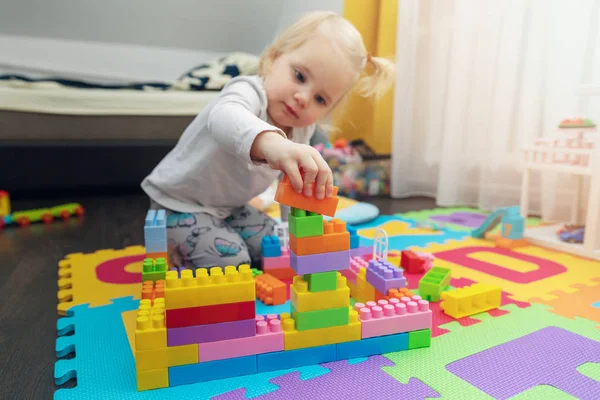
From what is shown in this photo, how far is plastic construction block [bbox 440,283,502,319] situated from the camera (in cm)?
78

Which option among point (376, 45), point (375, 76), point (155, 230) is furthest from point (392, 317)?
point (376, 45)

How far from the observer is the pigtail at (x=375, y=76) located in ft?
3.48

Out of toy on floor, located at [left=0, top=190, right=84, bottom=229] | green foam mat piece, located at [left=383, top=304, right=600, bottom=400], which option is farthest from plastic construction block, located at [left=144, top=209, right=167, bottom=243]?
toy on floor, located at [left=0, top=190, right=84, bottom=229]

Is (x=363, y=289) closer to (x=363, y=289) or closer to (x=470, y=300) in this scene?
(x=363, y=289)

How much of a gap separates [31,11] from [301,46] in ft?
6.67

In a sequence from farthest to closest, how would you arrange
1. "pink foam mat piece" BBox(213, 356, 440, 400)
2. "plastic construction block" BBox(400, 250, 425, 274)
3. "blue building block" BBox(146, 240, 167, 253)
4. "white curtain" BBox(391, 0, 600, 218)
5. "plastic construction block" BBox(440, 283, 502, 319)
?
"white curtain" BBox(391, 0, 600, 218) → "plastic construction block" BBox(400, 250, 425, 274) → "blue building block" BBox(146, 240, 167, 253) → "plastic construction block" BBox(440, 283, 502, 319) → "pink foam mat piece" BBox(213, 356, 440, 400)

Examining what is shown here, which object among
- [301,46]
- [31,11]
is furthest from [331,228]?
[31,11]

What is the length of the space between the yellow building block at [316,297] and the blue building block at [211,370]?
0.09 m

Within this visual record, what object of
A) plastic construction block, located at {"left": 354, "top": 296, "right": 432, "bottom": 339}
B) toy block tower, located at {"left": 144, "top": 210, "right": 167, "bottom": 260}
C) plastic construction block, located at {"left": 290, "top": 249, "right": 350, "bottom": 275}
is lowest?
plastic construction block, located at {"left": 354, "top": 296, "right": 432, "bottom": 339}

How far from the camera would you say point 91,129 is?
1.82 meters

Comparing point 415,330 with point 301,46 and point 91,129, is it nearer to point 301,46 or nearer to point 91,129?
point 301,46

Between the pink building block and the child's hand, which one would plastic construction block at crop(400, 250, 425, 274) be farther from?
the child's hand

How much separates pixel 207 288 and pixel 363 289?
358 mm

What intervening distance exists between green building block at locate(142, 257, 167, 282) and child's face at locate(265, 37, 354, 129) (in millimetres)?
367
